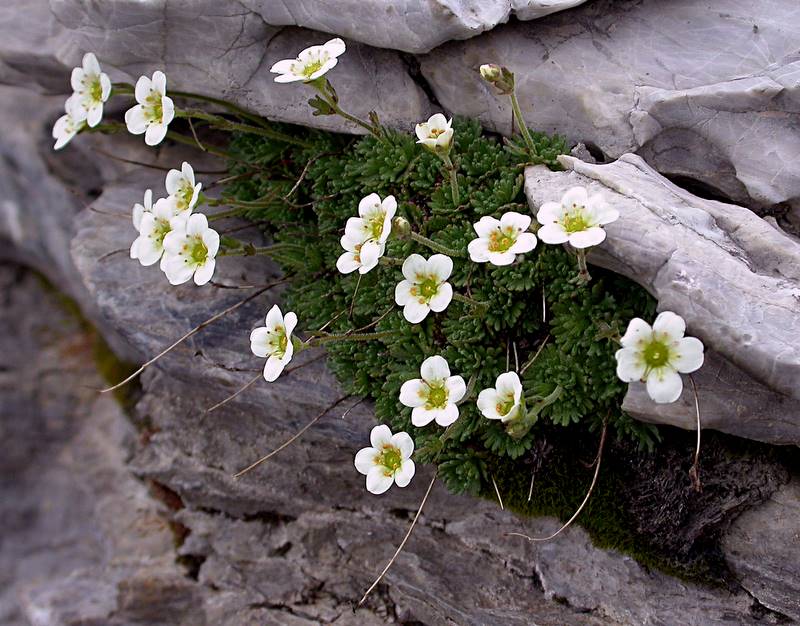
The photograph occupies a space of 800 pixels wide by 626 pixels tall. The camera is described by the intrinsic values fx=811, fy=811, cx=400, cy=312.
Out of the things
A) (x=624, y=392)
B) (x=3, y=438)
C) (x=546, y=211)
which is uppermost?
(x=546, y=211)

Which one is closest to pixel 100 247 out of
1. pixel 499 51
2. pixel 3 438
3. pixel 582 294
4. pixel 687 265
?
pixel 3 438

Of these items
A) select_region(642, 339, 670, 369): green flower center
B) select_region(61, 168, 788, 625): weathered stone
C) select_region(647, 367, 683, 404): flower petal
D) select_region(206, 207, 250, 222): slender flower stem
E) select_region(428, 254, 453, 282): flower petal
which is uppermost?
select_region(428, 254, 453, 282): flower petal

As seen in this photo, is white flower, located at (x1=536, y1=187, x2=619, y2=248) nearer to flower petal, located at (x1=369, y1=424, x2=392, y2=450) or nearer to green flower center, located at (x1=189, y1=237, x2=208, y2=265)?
flower petal, located at (x1=369, y1=424, x2=392, y2=450)

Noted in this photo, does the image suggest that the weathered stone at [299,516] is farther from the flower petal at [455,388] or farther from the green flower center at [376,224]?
the green flower center at [376,224]

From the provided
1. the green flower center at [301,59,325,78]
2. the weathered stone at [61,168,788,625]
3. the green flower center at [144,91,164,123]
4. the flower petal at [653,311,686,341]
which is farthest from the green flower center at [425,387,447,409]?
the green flower center at [144,91,164,123]

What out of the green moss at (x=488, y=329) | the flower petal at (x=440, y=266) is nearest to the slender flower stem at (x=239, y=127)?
the green moss at (x=488, y=329)

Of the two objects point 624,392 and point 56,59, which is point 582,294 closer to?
point 624,392

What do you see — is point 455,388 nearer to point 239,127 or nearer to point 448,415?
point 448,415
